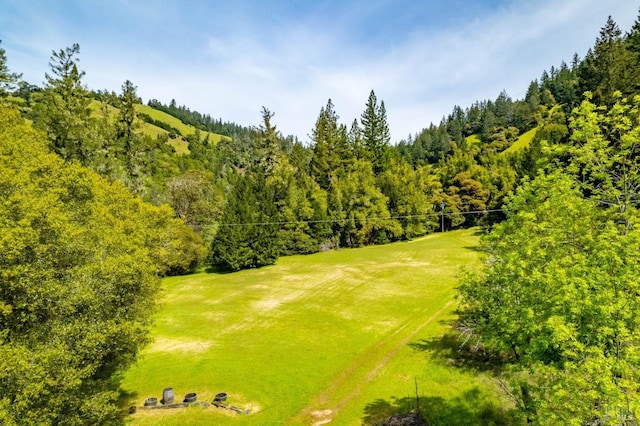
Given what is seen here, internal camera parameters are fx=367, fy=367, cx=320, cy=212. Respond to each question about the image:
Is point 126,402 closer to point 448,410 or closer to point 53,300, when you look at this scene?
point 53,300

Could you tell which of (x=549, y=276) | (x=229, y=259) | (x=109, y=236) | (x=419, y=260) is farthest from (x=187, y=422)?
(x=419, y=260)

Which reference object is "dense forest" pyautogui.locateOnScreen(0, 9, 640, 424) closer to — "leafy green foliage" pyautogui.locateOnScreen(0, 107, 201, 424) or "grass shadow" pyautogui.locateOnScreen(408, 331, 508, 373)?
"leafy green foliage" pyautogui.locateOnScreen(0, 107, 201, 424)

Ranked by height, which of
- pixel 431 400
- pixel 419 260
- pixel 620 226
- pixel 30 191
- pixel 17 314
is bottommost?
pixel 431 400

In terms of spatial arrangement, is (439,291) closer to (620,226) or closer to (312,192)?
(620,226)

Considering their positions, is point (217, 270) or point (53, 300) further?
point (217, 270)

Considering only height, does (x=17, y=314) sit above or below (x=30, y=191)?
below

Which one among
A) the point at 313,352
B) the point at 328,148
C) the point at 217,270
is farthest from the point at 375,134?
the point at 313,352

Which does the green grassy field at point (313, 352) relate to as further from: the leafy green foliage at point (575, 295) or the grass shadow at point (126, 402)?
the leafy green foliage at point (575, 295)
